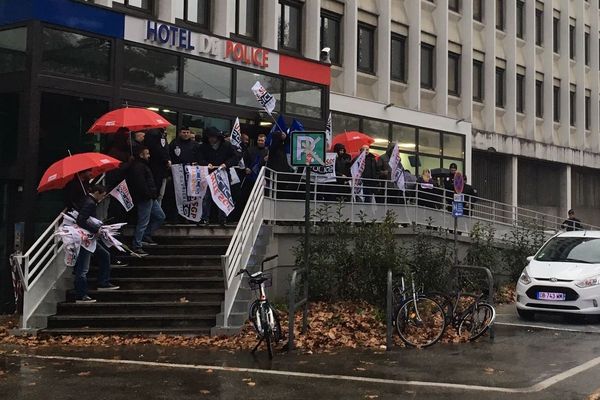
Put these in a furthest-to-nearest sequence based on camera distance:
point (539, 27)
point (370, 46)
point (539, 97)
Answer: point (539, 27), point (539, 97), point (370, 46)

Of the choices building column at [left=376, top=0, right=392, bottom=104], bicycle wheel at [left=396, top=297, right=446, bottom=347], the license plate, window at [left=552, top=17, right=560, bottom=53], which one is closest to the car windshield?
the license plate

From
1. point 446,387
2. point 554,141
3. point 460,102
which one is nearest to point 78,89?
point 446,387

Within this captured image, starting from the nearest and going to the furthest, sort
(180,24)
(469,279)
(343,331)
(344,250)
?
(343,331)
(344,250)
(469,279)
(180,24)

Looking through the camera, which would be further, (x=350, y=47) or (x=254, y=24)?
(x=350, y=47)

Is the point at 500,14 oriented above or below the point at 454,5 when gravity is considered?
above

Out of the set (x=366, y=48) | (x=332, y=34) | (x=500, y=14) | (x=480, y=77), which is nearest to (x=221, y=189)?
(x=332, y=34)

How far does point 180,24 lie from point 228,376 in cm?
1078

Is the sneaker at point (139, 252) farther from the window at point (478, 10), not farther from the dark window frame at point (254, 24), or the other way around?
the window at point (478, 10)

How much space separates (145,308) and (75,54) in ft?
16.8

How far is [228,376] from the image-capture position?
8156mm

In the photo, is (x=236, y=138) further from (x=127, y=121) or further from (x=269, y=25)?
(x=269, y=25)

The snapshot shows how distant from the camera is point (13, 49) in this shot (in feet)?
43.3

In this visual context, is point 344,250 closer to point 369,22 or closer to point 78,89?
point 78,89

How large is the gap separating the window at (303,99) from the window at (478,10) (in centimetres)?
1248
